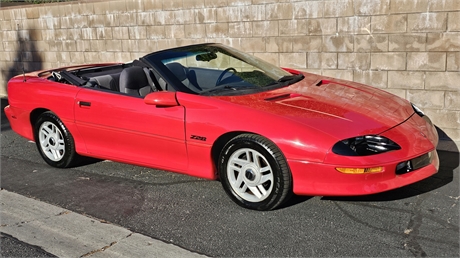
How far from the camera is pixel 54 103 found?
5266 millimetres

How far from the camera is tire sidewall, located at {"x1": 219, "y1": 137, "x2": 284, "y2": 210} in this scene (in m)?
3.80

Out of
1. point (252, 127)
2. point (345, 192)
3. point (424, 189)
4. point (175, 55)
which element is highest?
point (175, 55)

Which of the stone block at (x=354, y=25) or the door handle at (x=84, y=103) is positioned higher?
the stone block at (x=354, y=25)

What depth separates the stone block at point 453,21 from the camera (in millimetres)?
5602

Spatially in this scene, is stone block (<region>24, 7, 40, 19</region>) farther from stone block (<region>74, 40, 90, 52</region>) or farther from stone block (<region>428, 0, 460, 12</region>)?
stone block (<region>428, 0, 460, 12</region>)

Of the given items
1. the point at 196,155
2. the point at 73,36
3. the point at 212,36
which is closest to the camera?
the point at 196,155

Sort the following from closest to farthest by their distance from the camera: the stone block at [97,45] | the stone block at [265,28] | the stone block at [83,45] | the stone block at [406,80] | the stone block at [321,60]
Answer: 1. the stone block at [406,80]
2. the stone block at [321,60]
3. the stone block at [265,28]
4. the stone block at [97,45]
5. the stone block at [83,45]

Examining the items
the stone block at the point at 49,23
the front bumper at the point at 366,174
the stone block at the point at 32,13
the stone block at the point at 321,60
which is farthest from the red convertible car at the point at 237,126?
the stone block at the point at 32,13

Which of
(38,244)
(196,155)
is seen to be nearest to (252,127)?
(196,155)

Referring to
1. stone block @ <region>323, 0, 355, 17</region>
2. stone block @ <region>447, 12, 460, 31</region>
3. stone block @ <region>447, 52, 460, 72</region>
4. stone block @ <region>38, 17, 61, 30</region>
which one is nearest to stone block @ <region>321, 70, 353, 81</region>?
stone block @ <region>323, 0, 355, 17</region>

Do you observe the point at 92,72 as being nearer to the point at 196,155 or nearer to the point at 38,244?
the point at 196,155

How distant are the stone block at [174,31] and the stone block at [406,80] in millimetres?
3503

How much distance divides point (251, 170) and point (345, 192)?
78 centimetres

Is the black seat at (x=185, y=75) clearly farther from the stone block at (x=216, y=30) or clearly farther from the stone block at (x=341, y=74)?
the stone block at (x=216, y=30)
